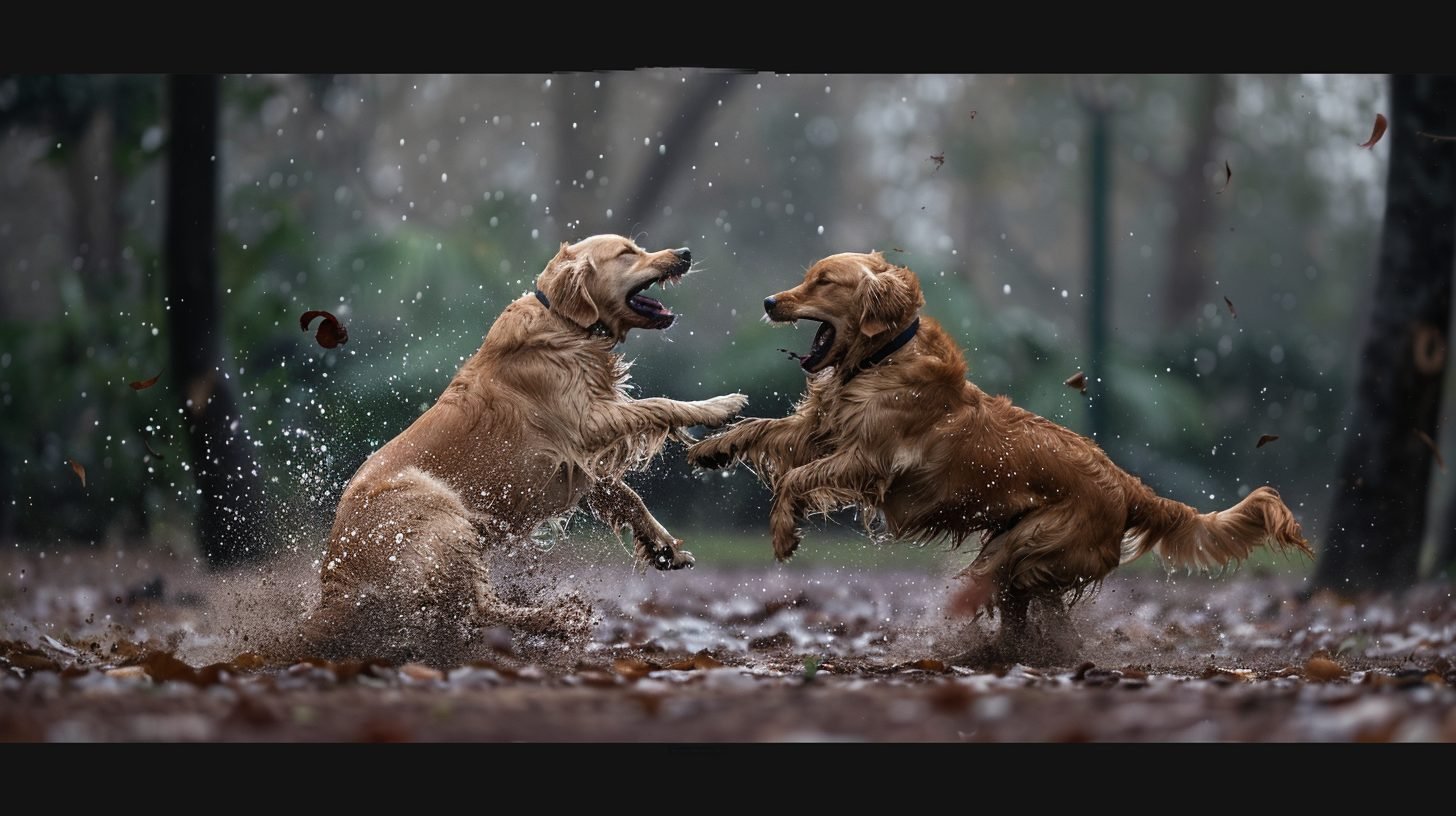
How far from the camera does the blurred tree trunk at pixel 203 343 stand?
10180mm

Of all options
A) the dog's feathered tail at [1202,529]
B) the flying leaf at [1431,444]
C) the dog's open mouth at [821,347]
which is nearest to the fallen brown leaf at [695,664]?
the dog's open mouth at [821,347]

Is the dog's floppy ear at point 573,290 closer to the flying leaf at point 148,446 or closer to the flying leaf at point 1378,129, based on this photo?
the flying leaf at point 148,446

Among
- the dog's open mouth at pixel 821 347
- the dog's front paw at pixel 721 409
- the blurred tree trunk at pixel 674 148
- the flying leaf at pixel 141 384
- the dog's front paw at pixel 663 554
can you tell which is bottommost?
the dog's front paw at pixel 663 554

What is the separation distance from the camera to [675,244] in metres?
15.0

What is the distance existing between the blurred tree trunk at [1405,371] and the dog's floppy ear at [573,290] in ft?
20.1

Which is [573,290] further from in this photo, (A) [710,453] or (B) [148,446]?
(B) [148,446]

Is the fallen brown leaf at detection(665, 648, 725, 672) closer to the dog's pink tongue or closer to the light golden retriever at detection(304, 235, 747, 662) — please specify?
the light golden retriever at detection(304, 235, 747, 662)

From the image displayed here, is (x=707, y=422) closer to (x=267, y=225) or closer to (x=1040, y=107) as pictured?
(x=267, y=225)

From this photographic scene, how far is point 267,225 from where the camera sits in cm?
1191

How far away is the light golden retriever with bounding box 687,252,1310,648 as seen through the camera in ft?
22.2

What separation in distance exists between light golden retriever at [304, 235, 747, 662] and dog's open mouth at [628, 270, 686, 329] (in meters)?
0.01

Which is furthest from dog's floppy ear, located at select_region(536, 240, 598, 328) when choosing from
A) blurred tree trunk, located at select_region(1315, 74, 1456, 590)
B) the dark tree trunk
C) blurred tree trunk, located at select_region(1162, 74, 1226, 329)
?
blurred tree trunk, located at select_region(1162, 74, 1226, 329)

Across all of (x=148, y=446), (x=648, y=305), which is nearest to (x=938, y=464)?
(x=648, y=305)

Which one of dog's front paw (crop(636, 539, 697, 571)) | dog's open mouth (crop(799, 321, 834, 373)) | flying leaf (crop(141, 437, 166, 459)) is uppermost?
dog's open mouth (crop(799, 321, 834, 373))
